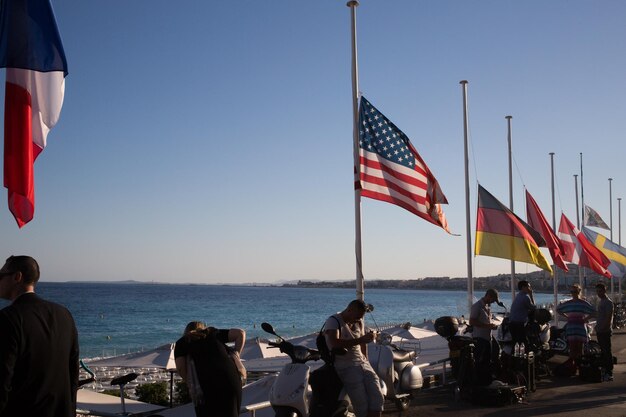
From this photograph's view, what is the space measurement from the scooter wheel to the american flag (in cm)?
273

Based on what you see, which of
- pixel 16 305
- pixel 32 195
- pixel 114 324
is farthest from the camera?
pixel 114 324

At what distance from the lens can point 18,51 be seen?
5.80 m

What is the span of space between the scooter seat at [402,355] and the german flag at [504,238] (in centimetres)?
536

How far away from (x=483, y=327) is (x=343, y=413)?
3.82 m

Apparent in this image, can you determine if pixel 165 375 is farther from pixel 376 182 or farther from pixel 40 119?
pixel 40 119

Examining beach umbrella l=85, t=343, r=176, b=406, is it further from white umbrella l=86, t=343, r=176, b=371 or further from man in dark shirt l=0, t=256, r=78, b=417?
man in dark shirt l=0, t=256, r=78, b=417

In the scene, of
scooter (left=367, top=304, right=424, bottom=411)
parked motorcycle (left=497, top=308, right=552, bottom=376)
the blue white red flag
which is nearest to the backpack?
scooter (left=367, top=304, right=424, bottom=411)

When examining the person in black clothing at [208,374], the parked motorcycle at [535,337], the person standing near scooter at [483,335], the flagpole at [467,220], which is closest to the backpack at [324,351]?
the person in black clothing at [208,374]

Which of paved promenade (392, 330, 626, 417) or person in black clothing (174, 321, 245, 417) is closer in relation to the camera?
person in black clothing (174, 321, 245, 417)

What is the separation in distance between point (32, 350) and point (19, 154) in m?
2.50

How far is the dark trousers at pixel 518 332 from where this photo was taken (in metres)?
10.9

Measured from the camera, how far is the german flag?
13562 mm

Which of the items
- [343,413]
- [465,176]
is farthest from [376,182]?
[465,176]

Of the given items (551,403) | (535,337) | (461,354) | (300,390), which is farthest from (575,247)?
(300,390)
